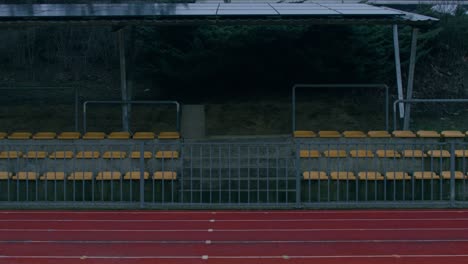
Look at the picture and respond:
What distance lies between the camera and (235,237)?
10.4 meters

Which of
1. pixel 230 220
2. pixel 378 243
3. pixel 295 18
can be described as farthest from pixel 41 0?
pixel 378 243

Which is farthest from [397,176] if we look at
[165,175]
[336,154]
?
[165,175]

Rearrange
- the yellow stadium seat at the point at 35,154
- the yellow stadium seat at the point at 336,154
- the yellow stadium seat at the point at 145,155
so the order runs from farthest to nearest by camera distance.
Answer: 1. the yellow stadium seat at the point at 145,155
2. the yellow stadium seat at the point at 336,154
3. the yellow stadium seat at the point at 35,154

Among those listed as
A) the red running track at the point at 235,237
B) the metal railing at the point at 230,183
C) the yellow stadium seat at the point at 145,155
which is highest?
the yellow stadium seat at the point at 145,155

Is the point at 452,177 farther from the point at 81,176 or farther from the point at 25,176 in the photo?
the point at 25,176

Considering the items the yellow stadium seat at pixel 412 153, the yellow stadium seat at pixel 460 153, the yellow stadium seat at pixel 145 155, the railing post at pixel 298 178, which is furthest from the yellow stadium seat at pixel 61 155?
the yellow stadium seat at pixel 460 153

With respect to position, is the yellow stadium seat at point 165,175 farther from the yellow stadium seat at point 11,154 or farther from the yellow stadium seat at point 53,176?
the yellow stadium seat at point 11,154

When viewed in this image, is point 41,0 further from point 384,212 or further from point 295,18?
point 384,212

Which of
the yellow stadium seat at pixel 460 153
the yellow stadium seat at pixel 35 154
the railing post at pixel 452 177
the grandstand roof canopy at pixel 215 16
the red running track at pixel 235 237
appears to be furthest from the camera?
the grandstand roof canopy at pixel 215 16

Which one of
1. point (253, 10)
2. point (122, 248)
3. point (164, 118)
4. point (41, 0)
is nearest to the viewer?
point (122, 248)

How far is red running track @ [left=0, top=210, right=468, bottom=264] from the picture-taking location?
9.06 meters

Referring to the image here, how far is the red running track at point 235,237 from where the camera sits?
906 centimetres

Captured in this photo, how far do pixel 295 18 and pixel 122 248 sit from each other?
9.88 metres

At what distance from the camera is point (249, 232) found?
35.5 feet
